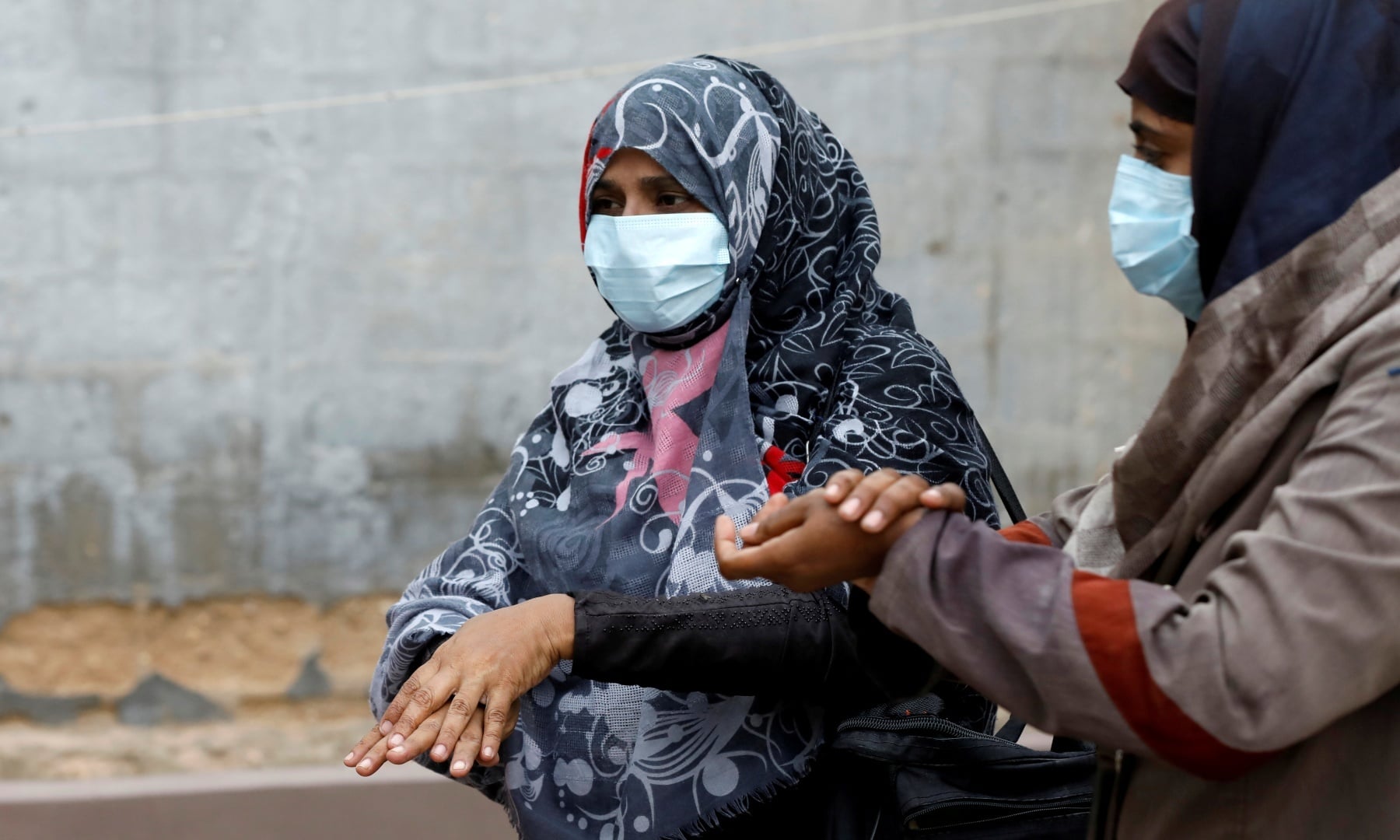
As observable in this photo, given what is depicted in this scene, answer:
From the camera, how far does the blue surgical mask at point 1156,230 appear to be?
133 cm

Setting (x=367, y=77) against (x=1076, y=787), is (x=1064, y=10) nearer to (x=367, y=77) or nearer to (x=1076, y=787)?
(x=367, y=77)

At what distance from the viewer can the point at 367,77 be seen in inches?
143

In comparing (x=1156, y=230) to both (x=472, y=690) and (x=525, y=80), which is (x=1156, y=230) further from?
(x=525, y=80)

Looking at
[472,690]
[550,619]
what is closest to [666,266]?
[550,619]

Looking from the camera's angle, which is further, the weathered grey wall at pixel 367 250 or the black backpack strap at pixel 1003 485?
the weathered grey wall at pixel 367 250

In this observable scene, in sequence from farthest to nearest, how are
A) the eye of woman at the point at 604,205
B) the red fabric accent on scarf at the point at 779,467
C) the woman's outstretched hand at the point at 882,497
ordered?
the eye of woman at the point at 604,205 < the red fabric accent on scarf at the point at 779,467 < the woman's outstretched hand at the point at 882,497

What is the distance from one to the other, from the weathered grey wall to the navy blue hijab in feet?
8.35

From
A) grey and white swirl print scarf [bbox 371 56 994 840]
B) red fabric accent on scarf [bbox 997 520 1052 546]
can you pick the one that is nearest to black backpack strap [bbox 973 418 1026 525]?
grey and white swirl print scarf [bbox 371 56 994 840]

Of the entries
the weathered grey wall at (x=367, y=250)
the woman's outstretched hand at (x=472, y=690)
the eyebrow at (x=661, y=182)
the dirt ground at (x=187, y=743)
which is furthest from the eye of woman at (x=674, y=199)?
the dirt ground at (x=187, y=743)

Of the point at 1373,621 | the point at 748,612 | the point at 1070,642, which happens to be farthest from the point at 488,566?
the point at 1373,621

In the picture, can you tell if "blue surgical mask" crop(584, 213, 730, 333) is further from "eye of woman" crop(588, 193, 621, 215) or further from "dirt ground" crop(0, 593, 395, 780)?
"dirt ground" crop(0, 593, 395, 780)

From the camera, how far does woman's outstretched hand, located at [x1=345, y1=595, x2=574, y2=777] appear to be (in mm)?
1488

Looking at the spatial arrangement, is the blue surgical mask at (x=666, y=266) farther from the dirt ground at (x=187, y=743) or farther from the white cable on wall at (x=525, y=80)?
the dirt ground at (x=187, y=743)

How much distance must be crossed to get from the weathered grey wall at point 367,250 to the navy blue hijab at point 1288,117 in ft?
8.35
